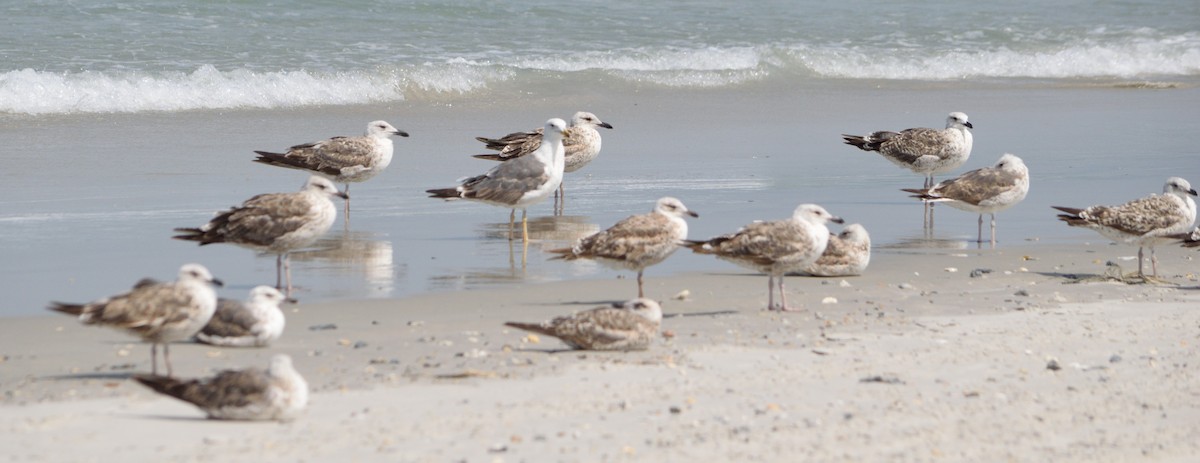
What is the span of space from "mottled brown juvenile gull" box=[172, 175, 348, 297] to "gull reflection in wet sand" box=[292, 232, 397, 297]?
1.77ft

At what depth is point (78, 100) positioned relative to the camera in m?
20.3

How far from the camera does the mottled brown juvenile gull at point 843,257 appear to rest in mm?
10336

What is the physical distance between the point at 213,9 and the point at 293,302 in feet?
63.5

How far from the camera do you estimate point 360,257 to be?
11148mm

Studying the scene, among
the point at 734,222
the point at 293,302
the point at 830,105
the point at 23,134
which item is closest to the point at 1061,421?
the point at 293,302

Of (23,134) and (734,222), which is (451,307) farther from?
(23,134)

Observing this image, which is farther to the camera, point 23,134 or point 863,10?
point 863,10

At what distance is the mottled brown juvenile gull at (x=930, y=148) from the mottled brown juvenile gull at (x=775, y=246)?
606 cm

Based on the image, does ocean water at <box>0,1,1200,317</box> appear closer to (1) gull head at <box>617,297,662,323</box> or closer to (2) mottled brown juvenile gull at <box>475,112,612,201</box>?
(2) mottled brown juvenile gull at <box>475,112,612,201</box>

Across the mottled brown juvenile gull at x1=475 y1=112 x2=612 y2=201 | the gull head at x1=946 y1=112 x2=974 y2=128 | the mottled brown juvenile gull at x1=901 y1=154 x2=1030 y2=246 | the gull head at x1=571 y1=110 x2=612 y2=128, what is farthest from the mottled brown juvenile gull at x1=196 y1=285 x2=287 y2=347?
the gull head at x1=946 y1=112 x2=974 y2=128

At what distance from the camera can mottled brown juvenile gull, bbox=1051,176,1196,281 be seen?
10742 millimetres

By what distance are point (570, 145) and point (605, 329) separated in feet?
23.3

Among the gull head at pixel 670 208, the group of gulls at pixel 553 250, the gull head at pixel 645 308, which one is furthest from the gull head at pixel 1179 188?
the gull head at pixel 645 308

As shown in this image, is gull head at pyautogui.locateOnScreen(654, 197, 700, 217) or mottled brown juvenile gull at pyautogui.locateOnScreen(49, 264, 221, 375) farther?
gull head at pyautogui.locateOnScreen(654, 197, 700, 217)
